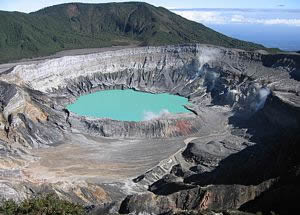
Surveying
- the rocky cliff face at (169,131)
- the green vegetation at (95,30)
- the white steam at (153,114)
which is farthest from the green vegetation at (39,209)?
the green vegetation at (95,30)

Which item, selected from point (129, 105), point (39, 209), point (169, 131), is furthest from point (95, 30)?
point (39, 209)

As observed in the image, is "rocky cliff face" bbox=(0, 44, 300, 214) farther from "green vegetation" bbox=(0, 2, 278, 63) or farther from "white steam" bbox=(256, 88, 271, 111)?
"green vegetation" bbox=(0, 2, 278, 63)

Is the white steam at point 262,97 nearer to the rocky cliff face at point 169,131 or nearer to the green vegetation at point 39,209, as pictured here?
the rocky cliff face at point 169,131

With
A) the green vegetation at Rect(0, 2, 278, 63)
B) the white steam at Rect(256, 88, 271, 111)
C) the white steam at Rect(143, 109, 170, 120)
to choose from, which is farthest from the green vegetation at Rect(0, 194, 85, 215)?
the green vegetation at Rect(0, 2, 278, 63)

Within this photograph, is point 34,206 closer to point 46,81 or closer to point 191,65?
point 46,81

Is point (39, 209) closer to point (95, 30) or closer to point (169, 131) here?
point (169, 131)

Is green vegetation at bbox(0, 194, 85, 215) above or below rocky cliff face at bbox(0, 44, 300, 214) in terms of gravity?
above
